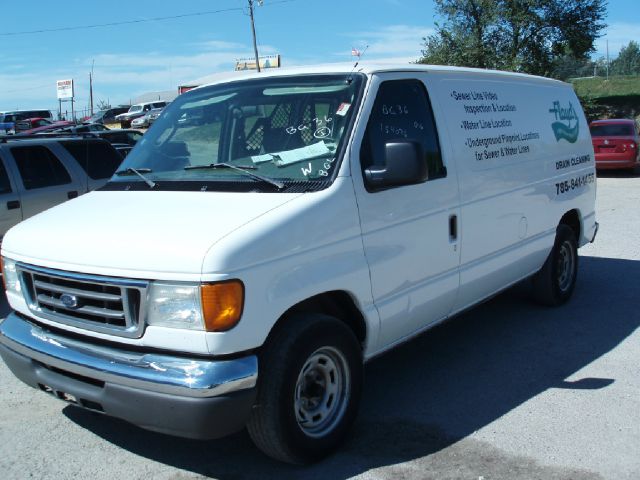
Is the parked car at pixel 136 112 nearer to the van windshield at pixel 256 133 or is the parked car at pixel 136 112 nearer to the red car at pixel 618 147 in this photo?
the red car at pixel 618 147

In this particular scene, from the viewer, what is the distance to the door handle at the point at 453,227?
461 cm

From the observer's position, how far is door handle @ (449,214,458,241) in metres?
4.61

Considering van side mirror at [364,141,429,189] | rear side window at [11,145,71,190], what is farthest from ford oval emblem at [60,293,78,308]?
rear side window at [11,145,71,190]

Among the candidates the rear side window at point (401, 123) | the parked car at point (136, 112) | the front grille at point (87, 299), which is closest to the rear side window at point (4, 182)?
the front grille at point (87, 299)

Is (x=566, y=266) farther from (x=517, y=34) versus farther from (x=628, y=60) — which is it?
(x=628, y=60)

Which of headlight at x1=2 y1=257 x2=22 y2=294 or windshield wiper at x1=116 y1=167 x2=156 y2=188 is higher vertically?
windshield wiper at x1=116 y1=167 x2=156 y2=188

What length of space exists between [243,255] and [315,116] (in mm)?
1284

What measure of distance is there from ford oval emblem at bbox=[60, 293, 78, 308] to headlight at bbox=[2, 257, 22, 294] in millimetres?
507

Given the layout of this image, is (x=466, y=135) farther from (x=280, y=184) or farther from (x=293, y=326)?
(x=293, y=326)

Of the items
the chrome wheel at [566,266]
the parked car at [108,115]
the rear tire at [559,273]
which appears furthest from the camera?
the parked car at [108,115]

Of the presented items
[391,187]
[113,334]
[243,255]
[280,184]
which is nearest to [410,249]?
[391,187]

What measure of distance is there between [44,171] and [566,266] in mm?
6081

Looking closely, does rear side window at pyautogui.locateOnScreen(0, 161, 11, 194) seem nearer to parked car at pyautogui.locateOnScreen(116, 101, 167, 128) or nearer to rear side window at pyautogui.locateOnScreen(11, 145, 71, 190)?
rear side window at pyautogui.locateOnScreen(11, 145, 71, 190)

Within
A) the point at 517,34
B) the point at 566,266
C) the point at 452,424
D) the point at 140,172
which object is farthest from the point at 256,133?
the point at 517,34
